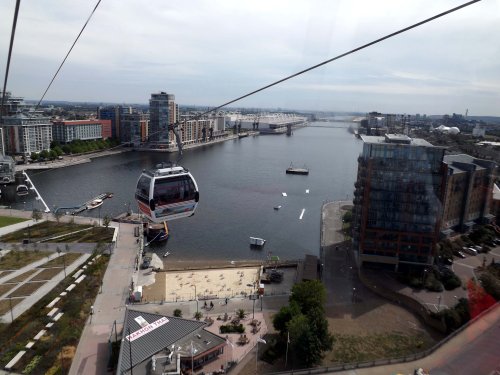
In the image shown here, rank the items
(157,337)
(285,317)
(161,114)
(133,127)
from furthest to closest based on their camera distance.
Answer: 1. (133,127)
2. (161,114)
3. (285,317)
4. (157,337)

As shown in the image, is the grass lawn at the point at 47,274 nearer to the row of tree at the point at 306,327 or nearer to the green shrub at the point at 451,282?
the row of tree at the point at 306,327

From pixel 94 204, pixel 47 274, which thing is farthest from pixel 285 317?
pixel 94 204

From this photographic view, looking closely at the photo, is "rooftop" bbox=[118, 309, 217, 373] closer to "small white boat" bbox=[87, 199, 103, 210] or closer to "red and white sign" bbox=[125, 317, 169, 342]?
"red and white sign" bbox=[125, 317, 169, 342]

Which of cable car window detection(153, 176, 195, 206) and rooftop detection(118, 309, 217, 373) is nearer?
cable car window detection(153, 176, 195, 206)

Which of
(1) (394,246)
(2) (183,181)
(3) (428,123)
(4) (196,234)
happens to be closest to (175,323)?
(2) (183,181)

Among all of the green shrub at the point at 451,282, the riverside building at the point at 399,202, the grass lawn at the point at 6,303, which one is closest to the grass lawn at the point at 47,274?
the grass lawn at the point at 6,303

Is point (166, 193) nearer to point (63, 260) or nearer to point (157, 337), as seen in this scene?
point (157, 337)

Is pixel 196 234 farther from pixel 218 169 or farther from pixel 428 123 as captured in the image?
pixel 218 169

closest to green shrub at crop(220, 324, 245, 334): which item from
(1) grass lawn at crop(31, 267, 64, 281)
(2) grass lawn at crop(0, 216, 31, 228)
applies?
(1) grass lawn at crop(31, 267, 64, 281)
